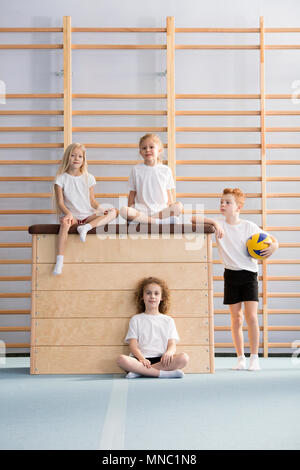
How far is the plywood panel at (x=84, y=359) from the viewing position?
12.5 feet

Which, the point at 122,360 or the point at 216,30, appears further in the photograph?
the point at 216,30

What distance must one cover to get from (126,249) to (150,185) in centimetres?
66

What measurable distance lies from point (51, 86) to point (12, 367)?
2.33m

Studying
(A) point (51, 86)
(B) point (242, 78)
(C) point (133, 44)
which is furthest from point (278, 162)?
(A) point (51, 86)

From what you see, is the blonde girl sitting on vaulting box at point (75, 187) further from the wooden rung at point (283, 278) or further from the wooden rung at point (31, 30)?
the wooden rung at point (283, 278)

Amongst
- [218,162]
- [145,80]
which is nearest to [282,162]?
[218,162]

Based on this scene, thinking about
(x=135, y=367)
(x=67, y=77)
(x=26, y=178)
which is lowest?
(x=135, y=367)

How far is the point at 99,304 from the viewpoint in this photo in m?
3.85

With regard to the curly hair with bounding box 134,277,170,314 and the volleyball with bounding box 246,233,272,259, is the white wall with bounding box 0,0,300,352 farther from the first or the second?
the curly hair with bounding box 134,277,170,314

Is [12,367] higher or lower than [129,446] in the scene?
lower

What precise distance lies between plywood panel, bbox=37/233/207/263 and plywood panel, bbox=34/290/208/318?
0.21 meters

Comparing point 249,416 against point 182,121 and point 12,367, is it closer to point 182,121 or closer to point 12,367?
point 12,367

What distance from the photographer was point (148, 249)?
12.8 ft

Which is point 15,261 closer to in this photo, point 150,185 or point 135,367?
point 150,185
